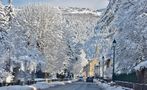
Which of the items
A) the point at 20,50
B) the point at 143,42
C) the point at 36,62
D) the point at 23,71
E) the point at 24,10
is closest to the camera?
the point at 143,42

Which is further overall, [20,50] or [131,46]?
[20,50]

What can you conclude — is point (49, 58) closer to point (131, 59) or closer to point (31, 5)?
point (31, 5)

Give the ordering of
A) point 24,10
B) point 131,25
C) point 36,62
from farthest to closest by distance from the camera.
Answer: point 24,10
point 36,62
point 131,25

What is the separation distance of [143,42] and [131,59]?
4.14 metres

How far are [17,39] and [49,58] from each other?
1637cm

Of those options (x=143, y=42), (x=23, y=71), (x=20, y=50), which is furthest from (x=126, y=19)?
(x=20, y=50)

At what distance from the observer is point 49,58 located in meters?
87.9

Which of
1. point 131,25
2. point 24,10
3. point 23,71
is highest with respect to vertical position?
point 24,10

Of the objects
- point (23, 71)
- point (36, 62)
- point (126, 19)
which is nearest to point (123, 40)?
point (126, 19)

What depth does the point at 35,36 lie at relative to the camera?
3501 inches

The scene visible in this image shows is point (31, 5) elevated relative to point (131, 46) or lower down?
elevated

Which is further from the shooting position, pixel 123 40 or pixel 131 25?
pixel 123 40

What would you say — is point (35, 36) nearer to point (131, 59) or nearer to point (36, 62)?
point (36, 62)

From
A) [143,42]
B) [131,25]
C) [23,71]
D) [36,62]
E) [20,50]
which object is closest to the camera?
[143,42]
